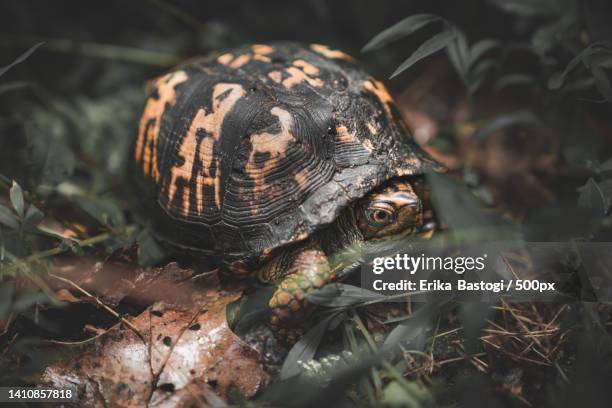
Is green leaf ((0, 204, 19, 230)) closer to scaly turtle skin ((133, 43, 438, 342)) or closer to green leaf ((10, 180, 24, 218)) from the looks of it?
green leaf ((10, 180, 24, 218))

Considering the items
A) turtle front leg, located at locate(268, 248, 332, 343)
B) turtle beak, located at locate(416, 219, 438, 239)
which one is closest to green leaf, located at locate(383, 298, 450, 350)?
turtle front leg, located at locate(268, 248, 332, 343)

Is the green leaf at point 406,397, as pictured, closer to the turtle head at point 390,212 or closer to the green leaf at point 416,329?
the green leaf at point 416,329

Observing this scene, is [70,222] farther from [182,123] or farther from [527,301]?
[527,301]

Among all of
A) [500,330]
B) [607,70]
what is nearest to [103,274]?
[500,330]

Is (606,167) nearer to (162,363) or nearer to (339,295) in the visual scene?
(339,295)

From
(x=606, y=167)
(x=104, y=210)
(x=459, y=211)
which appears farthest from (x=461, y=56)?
(x=104, y=210)

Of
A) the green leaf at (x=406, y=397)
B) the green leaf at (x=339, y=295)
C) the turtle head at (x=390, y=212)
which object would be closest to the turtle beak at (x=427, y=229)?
the turtle head at (x=390, y=212)
